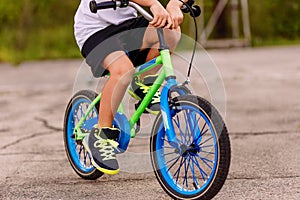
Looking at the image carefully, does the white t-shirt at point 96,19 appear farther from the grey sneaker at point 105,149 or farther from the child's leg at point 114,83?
the grey sneaker at point 105,149

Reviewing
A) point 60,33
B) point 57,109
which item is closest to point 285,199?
point 57,109

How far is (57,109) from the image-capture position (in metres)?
7.87

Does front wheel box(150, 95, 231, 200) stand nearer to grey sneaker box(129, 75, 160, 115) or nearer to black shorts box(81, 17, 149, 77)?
grey sneaker box(129, 75, 160, 115)

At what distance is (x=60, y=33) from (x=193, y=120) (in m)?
11.1

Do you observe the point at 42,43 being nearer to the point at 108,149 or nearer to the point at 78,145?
the point at 78,145

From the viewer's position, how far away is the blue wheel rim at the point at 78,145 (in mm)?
4729

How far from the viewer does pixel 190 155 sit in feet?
12.6

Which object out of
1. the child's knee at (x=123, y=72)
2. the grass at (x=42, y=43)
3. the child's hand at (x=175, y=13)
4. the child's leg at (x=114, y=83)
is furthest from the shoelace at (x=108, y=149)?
the grass at (x=42, y=43)

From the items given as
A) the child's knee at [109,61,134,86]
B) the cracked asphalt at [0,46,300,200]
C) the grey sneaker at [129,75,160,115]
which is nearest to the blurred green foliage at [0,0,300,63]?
the cracked asphalt at [0,46,300,200]

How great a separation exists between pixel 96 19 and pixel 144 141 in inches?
77.7

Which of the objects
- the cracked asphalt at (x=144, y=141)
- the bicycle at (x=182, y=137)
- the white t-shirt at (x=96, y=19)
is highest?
the white t-shirt at (x=96, y=19)

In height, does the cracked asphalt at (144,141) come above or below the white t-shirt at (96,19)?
below

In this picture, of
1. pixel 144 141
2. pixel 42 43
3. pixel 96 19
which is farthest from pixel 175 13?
pixel 42 43

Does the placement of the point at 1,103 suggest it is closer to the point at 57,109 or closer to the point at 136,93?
the point at 57,109
